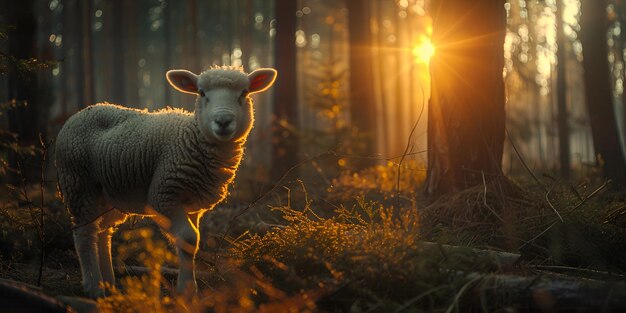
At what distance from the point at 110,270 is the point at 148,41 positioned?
53.5 meters

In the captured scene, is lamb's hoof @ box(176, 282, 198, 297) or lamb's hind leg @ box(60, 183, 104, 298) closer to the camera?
lamb's hoof @ box(176, 282, 198, 297)

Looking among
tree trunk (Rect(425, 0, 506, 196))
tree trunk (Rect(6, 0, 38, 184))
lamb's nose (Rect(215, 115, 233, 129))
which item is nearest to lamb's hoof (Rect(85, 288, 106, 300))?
lamb's nose (Rect(215, 115, 233, 129))

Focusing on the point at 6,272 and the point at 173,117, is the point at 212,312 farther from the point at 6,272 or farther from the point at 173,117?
the point at 6,272

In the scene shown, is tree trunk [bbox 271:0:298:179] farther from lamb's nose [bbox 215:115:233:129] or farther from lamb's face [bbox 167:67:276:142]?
lamb's nose [bbox 215:115:233:129]

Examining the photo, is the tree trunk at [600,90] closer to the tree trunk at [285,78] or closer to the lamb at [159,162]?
the tree trunk at [285,78]

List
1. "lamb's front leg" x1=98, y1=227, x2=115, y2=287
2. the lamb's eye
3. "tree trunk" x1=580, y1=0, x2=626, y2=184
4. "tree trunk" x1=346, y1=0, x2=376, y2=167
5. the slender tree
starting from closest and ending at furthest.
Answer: the lamb's eye → "lamb's front leg" x1=98, y1=227, x2=115, y2=287 → the slender tree → "tree trunk" x1=580, y1=0, x2=626, y2=184 → "tree trunk" x1=346, y1=0, x2=376, y2=167

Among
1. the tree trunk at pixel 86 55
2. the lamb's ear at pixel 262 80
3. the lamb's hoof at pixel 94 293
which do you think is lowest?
the lamb's hoof at pixel 94 293

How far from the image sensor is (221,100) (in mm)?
4887

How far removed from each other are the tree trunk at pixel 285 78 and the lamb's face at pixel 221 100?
8.30m

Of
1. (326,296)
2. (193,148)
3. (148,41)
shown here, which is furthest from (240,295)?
(148,41)

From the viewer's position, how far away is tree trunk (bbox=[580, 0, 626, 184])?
38.1ft

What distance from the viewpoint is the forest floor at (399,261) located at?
404 cm

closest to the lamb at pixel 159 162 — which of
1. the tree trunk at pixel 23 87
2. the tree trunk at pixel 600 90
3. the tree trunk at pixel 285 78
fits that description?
the tree trunk at pixel 23 87

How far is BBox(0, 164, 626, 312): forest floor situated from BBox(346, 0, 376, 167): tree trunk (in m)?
8.75
